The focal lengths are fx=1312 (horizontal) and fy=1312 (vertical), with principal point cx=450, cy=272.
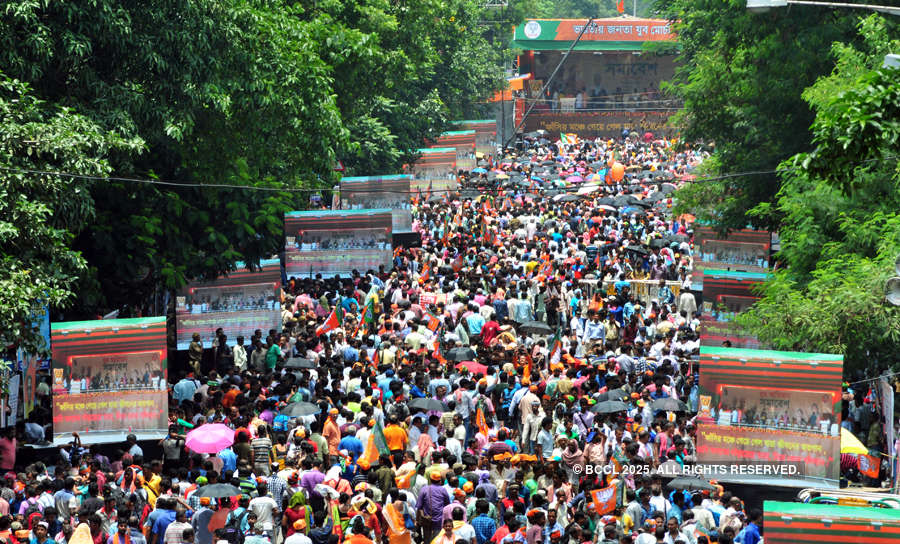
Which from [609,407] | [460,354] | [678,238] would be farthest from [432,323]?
[678,238]

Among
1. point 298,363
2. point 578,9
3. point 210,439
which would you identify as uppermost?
point 578,9

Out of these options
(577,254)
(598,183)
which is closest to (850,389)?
(577,254)

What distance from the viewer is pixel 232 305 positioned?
69.4 ft

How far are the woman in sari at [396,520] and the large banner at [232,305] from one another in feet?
28.2

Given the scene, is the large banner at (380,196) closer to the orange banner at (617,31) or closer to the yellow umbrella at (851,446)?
the yellow umbrella at (851,446)

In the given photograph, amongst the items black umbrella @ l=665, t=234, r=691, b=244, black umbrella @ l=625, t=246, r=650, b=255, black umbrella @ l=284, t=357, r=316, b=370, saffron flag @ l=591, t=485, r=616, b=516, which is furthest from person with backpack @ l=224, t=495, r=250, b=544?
black umbrella @ l=665, t=234, r=691, b=244

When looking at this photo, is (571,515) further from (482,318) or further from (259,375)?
(482,318)

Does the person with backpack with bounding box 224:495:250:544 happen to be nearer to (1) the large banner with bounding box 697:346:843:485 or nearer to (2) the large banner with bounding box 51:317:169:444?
(2) the large banner with bounding box 51:317:169:444

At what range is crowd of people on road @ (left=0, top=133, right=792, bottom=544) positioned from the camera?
12.2m

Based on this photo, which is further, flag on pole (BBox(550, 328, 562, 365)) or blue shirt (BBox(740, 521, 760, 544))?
flag on pole (BBox(550, 328, 562, 365))

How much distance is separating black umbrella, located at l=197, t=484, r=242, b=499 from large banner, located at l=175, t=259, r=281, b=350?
8163 mm

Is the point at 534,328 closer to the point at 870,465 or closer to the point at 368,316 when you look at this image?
the point at 368,316

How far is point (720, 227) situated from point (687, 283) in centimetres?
153

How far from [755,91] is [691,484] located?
1071 centimetres
